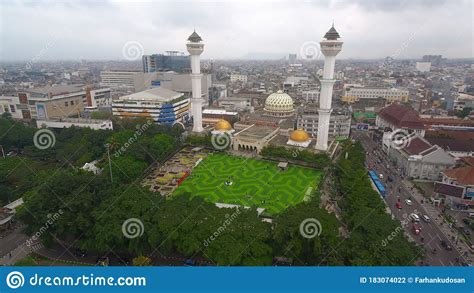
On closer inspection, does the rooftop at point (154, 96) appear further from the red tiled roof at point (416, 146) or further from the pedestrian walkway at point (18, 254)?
the red tiled roof at point (416, 146)

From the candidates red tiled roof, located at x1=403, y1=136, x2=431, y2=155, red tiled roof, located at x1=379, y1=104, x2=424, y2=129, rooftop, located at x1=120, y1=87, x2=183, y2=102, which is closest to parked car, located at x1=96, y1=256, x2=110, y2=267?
red tiled roof, located at x1=403, y1=136, x2=431, y2=155

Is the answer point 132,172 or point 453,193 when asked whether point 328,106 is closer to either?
point 453,193

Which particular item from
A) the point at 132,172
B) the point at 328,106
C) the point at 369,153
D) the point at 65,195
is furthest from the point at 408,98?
the point at 65,195

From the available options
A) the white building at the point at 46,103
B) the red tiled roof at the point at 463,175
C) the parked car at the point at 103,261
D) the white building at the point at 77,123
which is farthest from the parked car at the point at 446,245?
the white building at the point at 46,103

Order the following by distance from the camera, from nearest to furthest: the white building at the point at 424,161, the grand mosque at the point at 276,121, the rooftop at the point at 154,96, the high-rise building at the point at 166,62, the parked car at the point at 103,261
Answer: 1. the parked car at the point at 103,261
2. the white building at the point at 424,161
3. the grand mosque at the point at 276,121
4. the rooftop at the point at 154,96
5. the high-rise building at the point at 166,62

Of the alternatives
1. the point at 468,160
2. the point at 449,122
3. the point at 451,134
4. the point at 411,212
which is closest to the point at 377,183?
the point at 411,212

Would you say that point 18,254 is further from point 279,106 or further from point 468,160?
point 468,160
